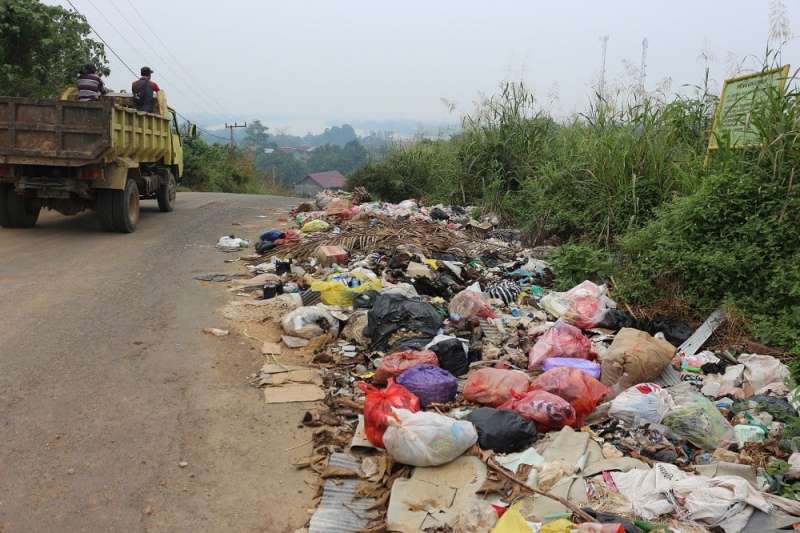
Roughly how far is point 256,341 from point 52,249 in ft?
14.4

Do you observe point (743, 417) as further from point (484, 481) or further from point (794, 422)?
point (484, 481)

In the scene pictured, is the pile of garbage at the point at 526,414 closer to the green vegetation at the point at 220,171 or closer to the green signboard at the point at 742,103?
the green signboard at the point at 742,103

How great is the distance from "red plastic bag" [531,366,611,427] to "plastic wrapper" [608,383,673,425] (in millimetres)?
135

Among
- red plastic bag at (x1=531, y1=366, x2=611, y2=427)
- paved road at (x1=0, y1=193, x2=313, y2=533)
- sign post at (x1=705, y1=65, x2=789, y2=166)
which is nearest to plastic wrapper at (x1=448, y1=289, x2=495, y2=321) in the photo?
red plastic bag at (x1=531, y1=366, x2=611, y2=427)

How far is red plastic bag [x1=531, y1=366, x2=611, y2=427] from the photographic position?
3.92m

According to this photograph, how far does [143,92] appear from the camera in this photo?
34.9 feet

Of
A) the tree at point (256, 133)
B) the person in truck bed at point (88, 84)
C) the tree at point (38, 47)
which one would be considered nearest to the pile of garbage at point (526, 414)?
the person in truck bed at point (88, 84)

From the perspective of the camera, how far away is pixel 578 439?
3.52 m

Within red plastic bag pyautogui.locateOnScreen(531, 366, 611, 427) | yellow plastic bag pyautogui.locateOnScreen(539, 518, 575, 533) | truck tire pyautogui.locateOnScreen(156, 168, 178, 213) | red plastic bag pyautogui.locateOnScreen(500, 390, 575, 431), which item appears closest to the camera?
yellow plastic bag pyautogui.locateOnScreen(539, 518, 575, 533)

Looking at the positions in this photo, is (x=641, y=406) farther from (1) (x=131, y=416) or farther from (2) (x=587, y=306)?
(1) (x=131, y=416)

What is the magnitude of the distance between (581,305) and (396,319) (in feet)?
5.78

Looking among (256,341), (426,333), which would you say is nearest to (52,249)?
(256,341)

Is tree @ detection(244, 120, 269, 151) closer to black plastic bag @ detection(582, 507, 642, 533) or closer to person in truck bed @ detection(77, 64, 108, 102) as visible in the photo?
person in truck bed @ detection(77, 64, 108, 102)

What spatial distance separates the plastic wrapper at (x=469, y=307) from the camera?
5633mm
